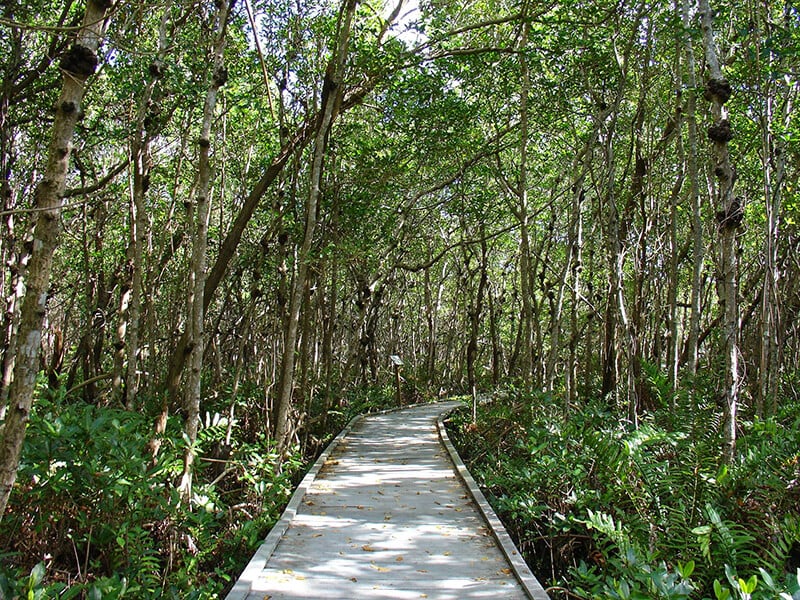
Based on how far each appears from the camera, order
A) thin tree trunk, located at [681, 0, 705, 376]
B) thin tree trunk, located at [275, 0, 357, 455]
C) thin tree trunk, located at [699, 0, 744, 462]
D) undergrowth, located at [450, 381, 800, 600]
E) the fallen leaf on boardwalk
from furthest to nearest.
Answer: thin tree trunk, located at [681, 0, 705, 376] < thin tree trunk, located at [275, 0, 357, 455] < thin tree trunk, located at [699, 0, 744, 462] < the fallen leaf on boardwalk < undergrowth, located at [450, 381, 800, 600]

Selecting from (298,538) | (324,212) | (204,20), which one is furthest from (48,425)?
(324,212)

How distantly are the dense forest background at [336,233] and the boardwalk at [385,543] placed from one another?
0.44 metres

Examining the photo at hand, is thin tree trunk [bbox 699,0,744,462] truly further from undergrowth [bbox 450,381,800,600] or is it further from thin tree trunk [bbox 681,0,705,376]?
thin tree trunk [bbox 681,0,705,376]

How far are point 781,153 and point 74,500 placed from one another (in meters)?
9.41

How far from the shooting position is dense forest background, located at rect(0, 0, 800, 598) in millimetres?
4648

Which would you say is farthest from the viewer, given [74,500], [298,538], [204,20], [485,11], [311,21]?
[485,11]

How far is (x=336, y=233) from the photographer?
34.6 feet

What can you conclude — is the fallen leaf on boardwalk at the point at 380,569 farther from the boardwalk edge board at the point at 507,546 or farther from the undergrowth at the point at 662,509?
the undergrowth at the point at 662,509

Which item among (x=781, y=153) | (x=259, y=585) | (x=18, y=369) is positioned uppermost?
(x=781, y=153)

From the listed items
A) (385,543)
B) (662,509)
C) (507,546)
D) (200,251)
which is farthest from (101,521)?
(662,509)

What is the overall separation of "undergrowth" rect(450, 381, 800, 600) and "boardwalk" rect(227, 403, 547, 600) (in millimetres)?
480

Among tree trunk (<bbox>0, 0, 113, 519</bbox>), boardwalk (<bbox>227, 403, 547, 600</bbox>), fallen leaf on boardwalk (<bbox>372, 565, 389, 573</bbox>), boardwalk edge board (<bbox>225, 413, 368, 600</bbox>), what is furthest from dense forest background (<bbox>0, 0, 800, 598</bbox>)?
fallen leaf on boardwalk (<bbox>372, 565, 389, 573</bbox>)

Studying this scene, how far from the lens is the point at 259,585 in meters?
4.59

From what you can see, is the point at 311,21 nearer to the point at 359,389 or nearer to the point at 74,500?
the point at 74,500
